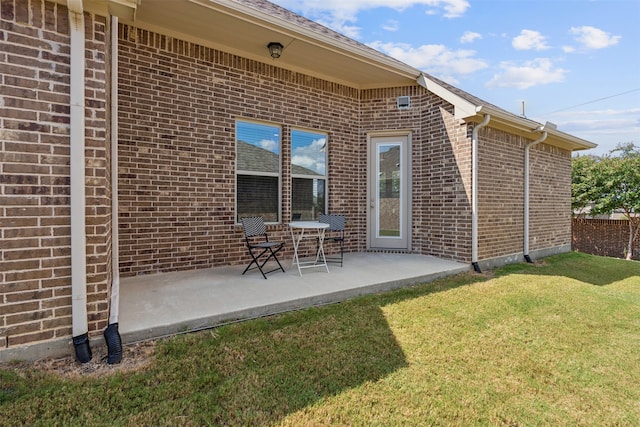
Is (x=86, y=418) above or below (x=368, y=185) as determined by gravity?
below

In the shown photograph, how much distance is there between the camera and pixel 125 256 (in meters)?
4.11

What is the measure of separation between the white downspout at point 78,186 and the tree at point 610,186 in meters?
14.1

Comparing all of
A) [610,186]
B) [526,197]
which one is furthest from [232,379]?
[610,186]

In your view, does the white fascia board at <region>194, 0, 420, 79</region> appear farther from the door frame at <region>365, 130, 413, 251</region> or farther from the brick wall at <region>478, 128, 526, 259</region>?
the brick wall at <region>478, 128, 526, 259</region>

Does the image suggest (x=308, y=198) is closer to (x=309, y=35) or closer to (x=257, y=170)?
(x=257, y=170)

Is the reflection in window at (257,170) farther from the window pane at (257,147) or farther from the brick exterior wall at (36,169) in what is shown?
the brick exterior wall at (36,169)

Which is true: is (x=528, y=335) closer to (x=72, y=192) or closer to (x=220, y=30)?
(x=72, y=192)

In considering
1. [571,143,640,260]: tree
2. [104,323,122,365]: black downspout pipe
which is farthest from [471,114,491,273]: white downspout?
[571,143,640,260]: tree

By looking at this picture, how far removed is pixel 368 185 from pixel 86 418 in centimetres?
549

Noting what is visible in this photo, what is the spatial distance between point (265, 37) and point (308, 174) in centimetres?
234

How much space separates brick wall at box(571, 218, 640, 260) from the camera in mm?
10938

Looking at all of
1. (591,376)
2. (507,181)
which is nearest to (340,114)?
(507,181)

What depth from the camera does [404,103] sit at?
619 cm

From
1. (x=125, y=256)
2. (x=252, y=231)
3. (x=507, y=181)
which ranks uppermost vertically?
(x=507, y=181)
